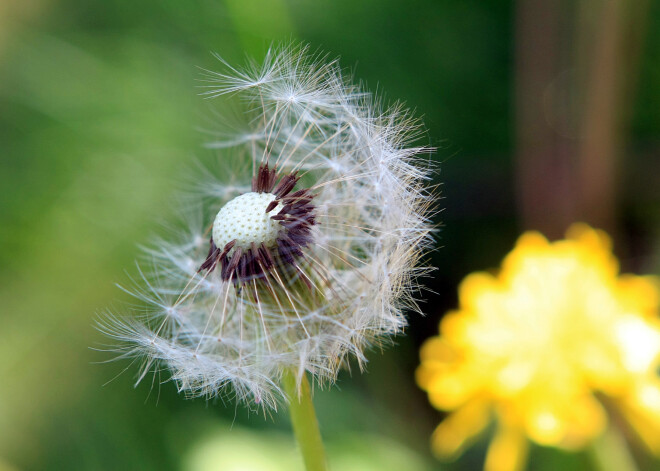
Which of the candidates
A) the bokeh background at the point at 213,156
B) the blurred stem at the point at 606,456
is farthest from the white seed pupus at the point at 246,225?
the bokeh background at the point at 213,156

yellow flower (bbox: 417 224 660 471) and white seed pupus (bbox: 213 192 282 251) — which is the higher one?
white seed pupus (bbox: 213 192 282 251)

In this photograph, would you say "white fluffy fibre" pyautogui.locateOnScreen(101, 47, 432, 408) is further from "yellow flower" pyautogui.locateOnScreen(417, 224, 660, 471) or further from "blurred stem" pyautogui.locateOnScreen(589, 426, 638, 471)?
"blurred stem" pyautogui.locateOnScreen(589, 426, 638, 471)

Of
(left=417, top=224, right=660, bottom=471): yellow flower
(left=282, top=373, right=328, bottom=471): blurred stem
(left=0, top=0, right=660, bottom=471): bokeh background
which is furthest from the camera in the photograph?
(left=0, top=0, right=660, bottom=471): bokeh background

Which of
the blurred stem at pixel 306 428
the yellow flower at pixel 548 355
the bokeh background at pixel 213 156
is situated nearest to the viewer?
the blurred stem at pixel 306 428

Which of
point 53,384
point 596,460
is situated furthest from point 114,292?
point 596,460

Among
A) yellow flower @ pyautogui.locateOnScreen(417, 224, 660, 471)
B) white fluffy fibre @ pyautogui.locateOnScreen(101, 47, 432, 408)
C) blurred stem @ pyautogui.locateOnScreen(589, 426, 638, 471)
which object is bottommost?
blurred stem @ pyautogui.locateOnScreen(589, 426, 638, 471)

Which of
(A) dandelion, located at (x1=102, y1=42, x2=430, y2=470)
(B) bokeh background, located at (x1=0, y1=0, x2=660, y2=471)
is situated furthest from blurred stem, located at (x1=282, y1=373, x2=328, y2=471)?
(B) bokeh background, located at (x1=0, y1=0, x2=660, y2=471)

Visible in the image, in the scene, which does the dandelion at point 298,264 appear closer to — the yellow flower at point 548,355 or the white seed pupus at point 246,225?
the white seed pupus at point 246,225
